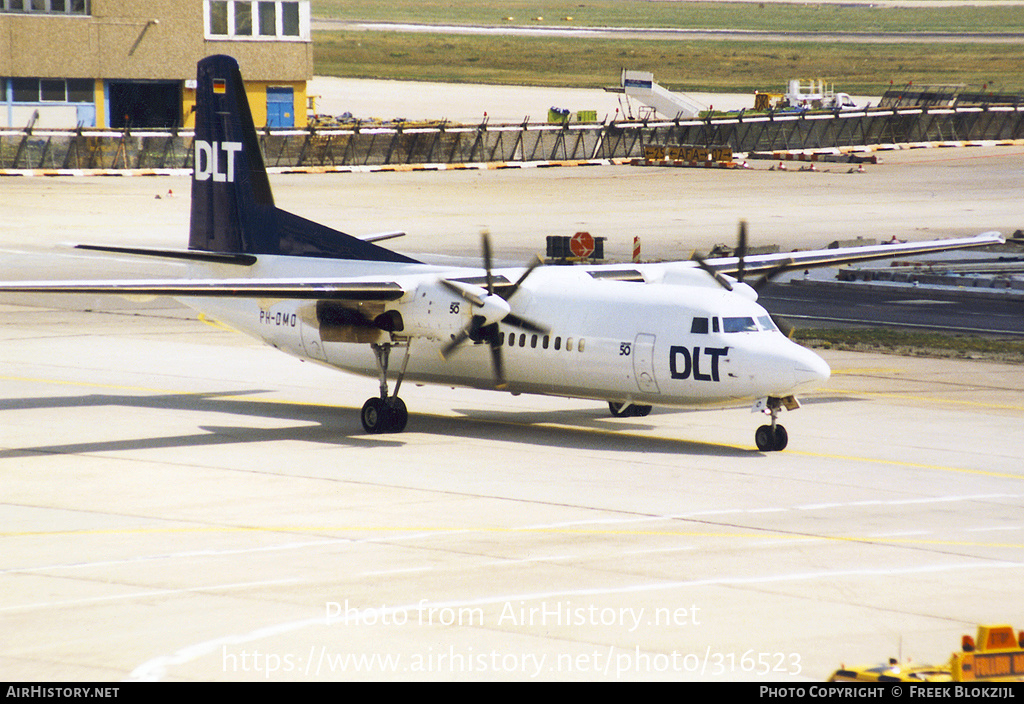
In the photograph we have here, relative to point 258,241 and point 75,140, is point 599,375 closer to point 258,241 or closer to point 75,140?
point 258,241

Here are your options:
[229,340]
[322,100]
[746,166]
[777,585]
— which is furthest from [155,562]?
[322,100]

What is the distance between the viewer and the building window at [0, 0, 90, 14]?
8600 cm

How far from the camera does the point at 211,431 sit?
27.8 m

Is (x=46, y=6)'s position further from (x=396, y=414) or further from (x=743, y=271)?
(x=743, y=271)

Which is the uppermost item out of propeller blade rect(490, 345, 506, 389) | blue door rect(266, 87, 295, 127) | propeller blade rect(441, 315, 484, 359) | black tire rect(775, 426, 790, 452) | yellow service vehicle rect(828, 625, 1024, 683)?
blue door rect(266, 87, 295, 127)

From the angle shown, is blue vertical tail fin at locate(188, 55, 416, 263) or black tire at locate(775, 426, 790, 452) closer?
black tire at locate(775, 426, 790, 452)

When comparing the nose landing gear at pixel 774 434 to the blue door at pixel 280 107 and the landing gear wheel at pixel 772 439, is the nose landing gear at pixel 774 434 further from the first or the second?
the blue door at pixel 280 107

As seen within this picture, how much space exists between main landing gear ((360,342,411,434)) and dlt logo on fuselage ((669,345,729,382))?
5730mm

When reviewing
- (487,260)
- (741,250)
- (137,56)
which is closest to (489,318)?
(487,260)

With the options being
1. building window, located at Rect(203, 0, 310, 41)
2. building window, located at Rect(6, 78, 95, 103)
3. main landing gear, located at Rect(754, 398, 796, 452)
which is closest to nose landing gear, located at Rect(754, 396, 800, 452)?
main landing gear, located at Rect(754, 398, 796, 452)

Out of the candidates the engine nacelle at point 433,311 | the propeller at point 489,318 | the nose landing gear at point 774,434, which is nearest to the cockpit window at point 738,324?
the nose landing gear at point 774,434

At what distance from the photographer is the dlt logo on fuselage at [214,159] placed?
1236 inches

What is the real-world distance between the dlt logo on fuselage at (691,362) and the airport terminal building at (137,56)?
70.3 meters

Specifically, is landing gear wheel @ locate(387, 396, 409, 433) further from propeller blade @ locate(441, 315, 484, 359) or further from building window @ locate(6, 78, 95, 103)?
building window @ locate(6, 78, 95, 103)
